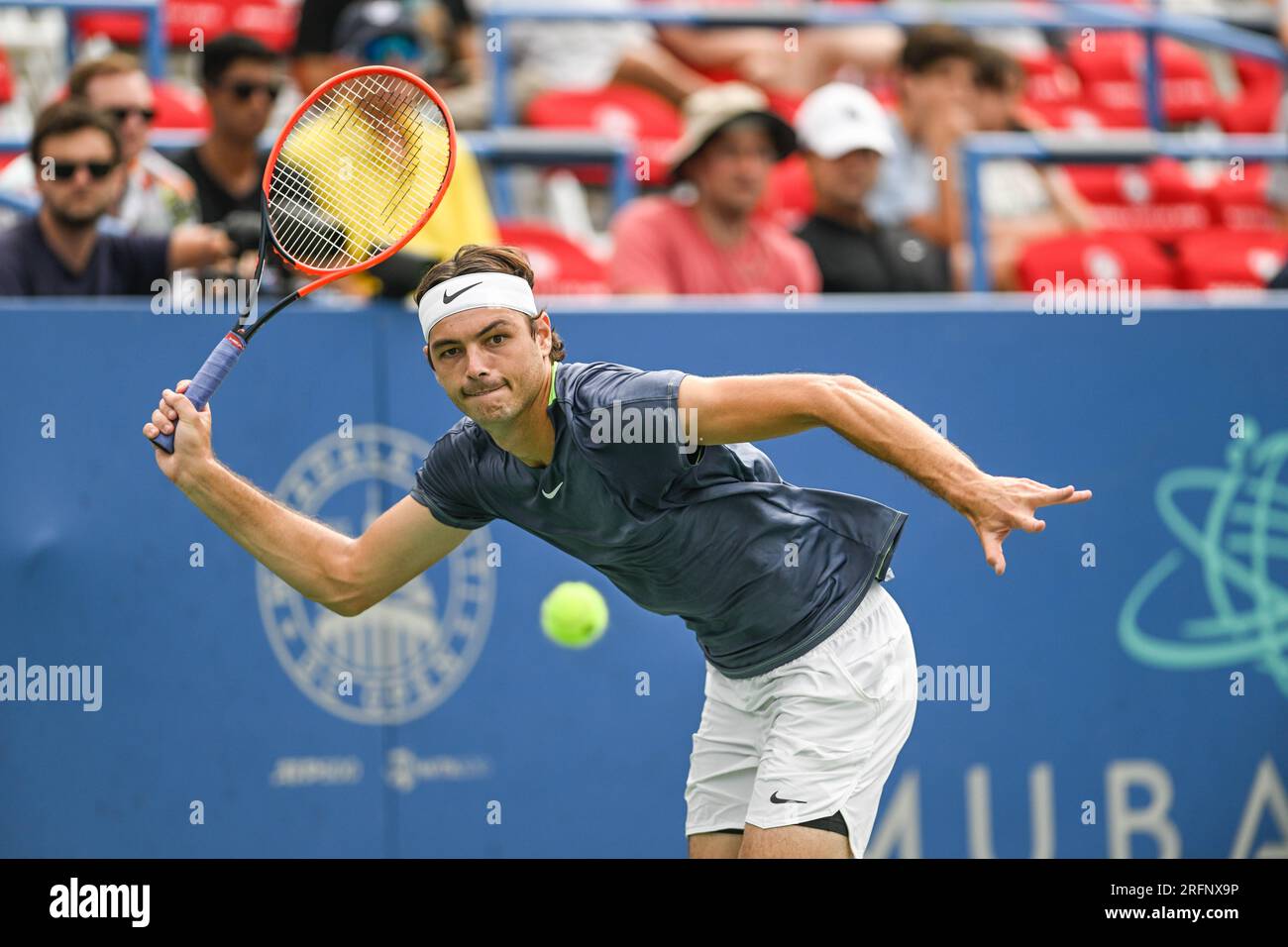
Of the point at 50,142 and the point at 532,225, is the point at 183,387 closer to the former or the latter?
the point at 50,142

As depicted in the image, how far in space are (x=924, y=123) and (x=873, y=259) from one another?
1.12 metres

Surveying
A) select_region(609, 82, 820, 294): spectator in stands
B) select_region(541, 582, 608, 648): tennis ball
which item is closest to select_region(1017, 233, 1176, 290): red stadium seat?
select_region(609, 82, 820, 294): spectator in stands

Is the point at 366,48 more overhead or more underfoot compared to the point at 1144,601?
more overhead

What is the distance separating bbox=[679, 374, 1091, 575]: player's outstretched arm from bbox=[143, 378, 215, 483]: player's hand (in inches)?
41.1

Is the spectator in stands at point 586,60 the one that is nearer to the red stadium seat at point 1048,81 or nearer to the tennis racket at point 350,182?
the red stadium seat at point 1048,81

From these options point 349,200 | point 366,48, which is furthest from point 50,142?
point 349,200

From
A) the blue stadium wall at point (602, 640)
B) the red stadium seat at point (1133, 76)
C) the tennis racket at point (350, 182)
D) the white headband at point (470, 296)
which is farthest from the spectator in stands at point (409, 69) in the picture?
the red stadium seat at point (1133, 76)

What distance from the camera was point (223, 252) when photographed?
18.4 feet

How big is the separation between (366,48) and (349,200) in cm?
173

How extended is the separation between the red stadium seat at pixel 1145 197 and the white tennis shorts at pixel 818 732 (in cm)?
446

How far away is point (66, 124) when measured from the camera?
5688 millimetres

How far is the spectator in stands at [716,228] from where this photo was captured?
602 cm
